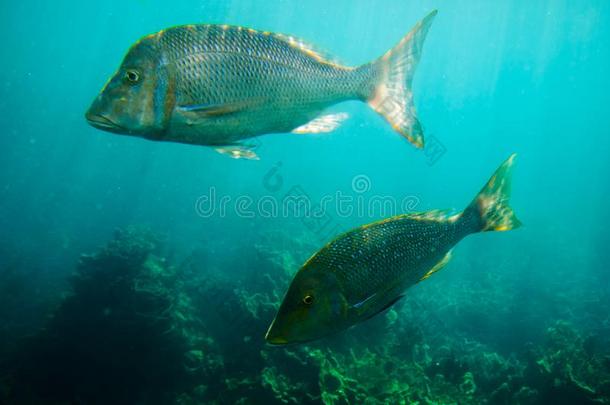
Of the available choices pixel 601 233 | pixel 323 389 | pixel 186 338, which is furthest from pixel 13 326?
pixel 601 233

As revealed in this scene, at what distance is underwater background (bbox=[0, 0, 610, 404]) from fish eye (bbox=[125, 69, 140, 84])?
1143mm

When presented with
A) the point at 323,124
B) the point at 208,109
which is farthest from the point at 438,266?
the point at 208,109

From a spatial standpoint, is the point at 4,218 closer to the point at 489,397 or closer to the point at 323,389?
the point at 323,389

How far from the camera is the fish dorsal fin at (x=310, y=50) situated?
1896mm

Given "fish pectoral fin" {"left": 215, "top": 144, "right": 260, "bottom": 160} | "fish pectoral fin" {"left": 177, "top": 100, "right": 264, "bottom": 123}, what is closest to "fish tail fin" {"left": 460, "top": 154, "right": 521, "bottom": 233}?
"fish pectoral fin" {"left": 215, "top": 144, "right": 260, "bottom": 160}

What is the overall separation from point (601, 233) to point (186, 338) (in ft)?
121

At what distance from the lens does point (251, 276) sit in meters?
10.8

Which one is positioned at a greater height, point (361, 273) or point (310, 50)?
point (310, 50)

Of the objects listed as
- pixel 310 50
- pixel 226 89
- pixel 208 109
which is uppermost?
pixel 310 50

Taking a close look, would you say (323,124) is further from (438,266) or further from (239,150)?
(438,266)

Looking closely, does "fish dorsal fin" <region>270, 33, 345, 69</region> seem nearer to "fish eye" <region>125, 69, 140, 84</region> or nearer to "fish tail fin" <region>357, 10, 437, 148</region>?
"fish tail fin" <region>357, 10, 437, 148</region>

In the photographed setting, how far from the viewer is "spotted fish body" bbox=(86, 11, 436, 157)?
5.26ft

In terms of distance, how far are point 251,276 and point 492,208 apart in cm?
941

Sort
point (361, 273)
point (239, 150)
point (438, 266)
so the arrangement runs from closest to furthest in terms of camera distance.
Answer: point (361, 273) < point (239, 150) < point (438, 266)
